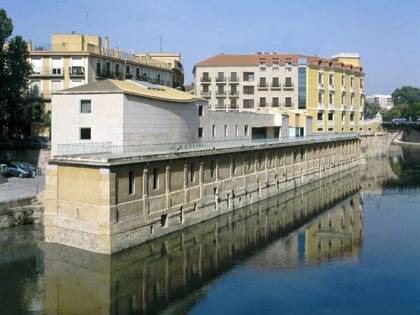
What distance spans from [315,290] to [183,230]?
12207 mm

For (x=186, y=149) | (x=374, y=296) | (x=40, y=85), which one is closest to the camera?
(x=374, y=296)

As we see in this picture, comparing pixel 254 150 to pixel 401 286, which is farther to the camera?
pixel 254 150

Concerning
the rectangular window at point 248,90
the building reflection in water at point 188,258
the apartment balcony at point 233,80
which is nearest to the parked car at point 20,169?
the building reflection in water at point 188,258

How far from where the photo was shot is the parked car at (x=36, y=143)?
52.6 m

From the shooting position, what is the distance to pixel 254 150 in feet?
161

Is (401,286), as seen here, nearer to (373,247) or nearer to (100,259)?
(373,247)

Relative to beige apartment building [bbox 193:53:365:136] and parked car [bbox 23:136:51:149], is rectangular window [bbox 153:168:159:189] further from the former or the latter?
beige apartment building [bbox 193:53:365:136]

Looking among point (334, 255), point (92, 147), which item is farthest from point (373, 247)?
point (92, 147)

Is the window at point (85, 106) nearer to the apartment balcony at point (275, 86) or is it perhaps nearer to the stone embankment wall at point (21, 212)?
the stone embankment wall at point (21, 212)

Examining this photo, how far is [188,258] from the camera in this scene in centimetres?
3075

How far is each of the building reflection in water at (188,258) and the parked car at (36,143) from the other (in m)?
20.5

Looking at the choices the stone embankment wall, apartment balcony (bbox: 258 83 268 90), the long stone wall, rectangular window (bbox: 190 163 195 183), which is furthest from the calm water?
apartment balcony (bbox: 258 83 268 90)

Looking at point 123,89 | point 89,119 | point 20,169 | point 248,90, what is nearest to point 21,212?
point 89,119

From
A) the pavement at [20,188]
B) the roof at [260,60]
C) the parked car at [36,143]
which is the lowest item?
the pavement at [20,188]
